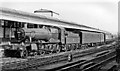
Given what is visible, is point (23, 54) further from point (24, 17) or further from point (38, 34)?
point (24, 17)

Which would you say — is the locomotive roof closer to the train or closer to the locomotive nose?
the train

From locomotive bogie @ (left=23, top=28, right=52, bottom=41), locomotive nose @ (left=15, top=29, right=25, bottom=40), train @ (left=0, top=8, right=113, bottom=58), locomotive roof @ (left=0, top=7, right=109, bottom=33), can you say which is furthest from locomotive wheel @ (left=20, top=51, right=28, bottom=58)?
locomotive roof @ (left=0, top=7, right=109, bottom=33)

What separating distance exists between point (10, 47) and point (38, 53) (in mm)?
2677

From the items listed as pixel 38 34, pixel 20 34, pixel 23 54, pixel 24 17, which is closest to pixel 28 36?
pixel 20 34

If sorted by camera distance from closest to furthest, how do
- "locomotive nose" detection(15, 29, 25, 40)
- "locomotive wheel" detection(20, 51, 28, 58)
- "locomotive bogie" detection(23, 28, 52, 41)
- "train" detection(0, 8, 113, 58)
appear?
1. "locomotive wheel" detection(20, 51, 28, 58)
2. "train" detection(0, 8, 113, 58)
3. "locomotive nose" detection(15, 29, 25, 40)
4. "locomotive bogie" detection(23, 28, 52, 41)

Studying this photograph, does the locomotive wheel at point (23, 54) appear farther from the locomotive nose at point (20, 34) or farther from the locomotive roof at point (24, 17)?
the locomotive roof at point (24, 17)

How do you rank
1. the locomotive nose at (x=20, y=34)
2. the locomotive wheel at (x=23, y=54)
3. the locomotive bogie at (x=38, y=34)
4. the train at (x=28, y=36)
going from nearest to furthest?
the locomotive wheel at (x=23, y=54) → the train at (x=28, y=36) → the locomotive nose at (x=20, y=34) → the locomotive bogie at (x=38, y=34)

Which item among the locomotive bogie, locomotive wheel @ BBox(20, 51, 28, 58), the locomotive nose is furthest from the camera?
the locomotive bogie

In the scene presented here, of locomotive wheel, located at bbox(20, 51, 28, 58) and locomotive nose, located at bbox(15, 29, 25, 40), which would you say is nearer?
locomotive wheel, located at bbox(20, 51, 28, 58)

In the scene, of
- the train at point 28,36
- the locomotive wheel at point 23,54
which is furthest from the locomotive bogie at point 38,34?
the locomotive wheel at point 23,54

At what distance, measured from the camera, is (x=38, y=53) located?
1641cm

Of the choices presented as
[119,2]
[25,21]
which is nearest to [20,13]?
[25,21]

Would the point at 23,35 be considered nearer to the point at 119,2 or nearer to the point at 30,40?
the point at 30,40

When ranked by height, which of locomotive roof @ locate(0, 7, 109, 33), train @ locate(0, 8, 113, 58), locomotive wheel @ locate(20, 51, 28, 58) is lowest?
locomotive wheel @ locate(20, 51, 28, 58)
